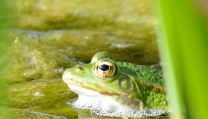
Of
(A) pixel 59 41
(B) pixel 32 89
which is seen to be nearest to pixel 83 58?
(A) pixel 59 41

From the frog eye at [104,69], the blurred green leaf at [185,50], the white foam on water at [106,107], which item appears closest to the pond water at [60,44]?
the white foam on water at [106,107]

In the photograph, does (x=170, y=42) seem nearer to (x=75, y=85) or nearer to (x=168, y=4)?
(x=168, y=4)

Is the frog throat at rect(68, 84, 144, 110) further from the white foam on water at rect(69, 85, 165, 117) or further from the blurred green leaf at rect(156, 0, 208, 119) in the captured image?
the blurred green leaf at rect(156, 0, 208, 119)

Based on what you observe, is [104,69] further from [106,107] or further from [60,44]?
[60,44]

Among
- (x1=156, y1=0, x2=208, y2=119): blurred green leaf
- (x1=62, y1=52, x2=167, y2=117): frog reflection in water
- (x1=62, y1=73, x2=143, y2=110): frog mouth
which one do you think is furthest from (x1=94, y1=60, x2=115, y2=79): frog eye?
(x1=156, y1=0, x2=208, y2=119): blurred green leaf

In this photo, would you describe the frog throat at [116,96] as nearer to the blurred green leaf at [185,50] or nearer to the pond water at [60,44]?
the pond water at [60,44]

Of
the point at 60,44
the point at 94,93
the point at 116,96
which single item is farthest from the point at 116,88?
the point at 60,44
